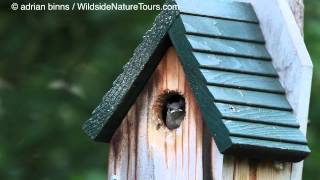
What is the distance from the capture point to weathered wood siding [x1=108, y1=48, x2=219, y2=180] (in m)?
3.48

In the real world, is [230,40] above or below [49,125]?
below

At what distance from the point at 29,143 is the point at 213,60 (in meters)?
3.24

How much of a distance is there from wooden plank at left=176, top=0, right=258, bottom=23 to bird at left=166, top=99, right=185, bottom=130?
274 mm

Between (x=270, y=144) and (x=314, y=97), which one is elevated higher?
(x=314, y=97)

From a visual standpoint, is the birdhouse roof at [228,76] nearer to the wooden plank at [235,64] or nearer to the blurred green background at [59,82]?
the wooden plank at [235,64]

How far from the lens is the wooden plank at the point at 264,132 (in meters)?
3.28

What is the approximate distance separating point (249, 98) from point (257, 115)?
60 mm

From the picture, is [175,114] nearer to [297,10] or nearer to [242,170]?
[242,170]

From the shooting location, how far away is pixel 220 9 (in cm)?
364

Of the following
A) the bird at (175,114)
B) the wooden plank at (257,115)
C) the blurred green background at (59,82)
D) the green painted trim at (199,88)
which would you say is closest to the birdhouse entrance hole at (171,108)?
the bird at (175,114)

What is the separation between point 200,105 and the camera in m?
3.39

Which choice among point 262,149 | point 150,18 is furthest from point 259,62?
point 150,18

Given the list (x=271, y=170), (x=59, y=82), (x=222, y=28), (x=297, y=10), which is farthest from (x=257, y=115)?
(x=59, y=82)

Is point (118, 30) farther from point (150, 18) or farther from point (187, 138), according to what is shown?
point (187, 138)
